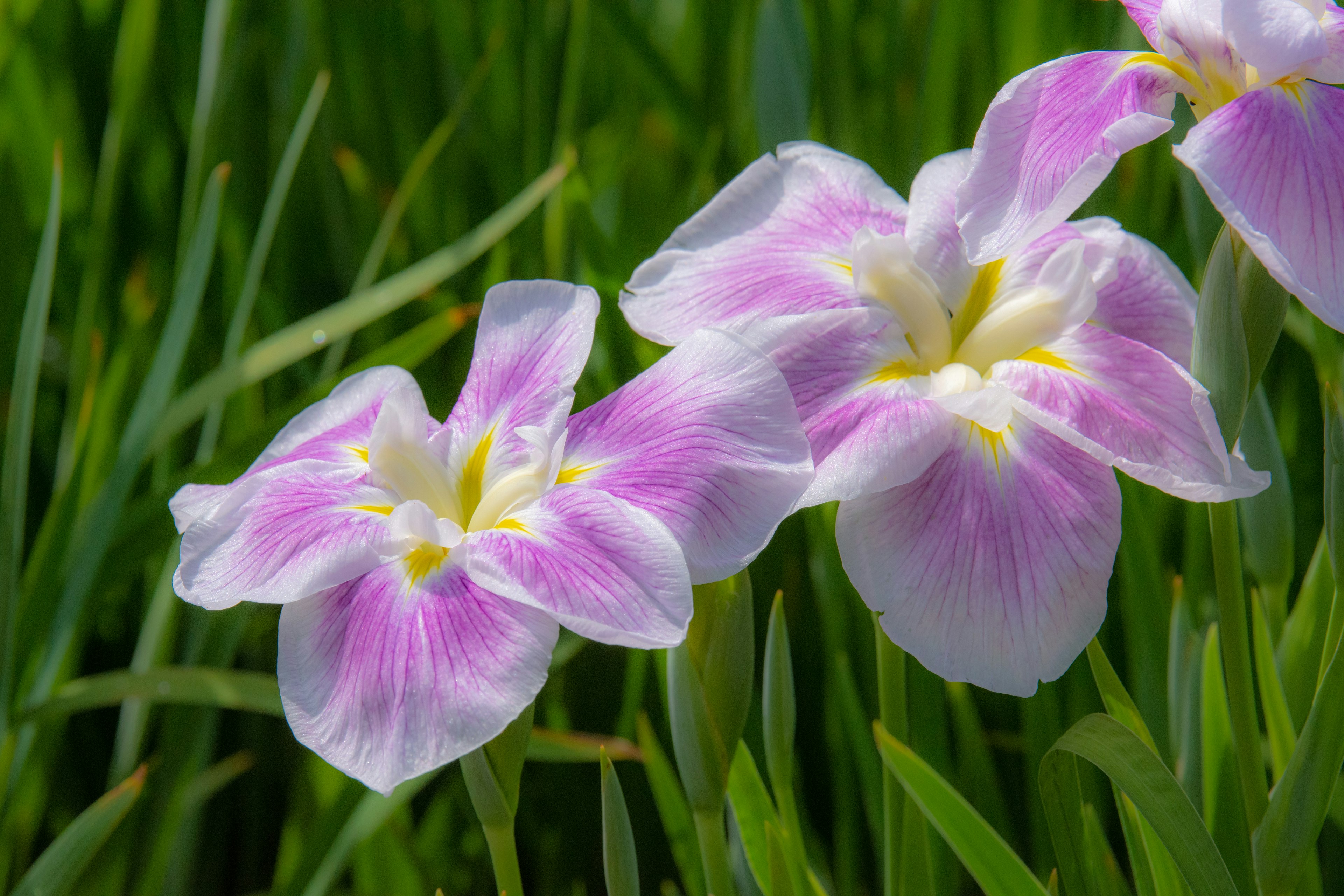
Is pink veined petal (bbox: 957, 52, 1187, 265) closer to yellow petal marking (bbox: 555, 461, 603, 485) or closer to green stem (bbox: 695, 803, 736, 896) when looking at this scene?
yellow petal marking (bbox: 555, 461, 603, 485)

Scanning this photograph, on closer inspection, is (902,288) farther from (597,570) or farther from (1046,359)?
(597,570)

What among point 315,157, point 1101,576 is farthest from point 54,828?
point 1101,576

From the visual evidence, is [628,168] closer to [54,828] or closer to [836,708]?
[836,708]

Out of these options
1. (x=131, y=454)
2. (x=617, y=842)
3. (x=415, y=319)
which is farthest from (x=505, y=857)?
(x=415, y=319)

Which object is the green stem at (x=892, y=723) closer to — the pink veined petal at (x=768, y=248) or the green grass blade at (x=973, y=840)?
the green grass blade at (x=973, y=840)

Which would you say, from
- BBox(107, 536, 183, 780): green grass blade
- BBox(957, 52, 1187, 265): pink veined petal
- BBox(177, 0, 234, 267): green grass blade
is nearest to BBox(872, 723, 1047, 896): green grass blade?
BBox(957, 52, 1187, 265): pink veined petal

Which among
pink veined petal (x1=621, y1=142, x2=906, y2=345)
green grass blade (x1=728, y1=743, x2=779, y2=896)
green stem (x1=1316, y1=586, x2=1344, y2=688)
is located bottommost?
green grass blade (x1=728, y1=743, x2=779, y2=896)
